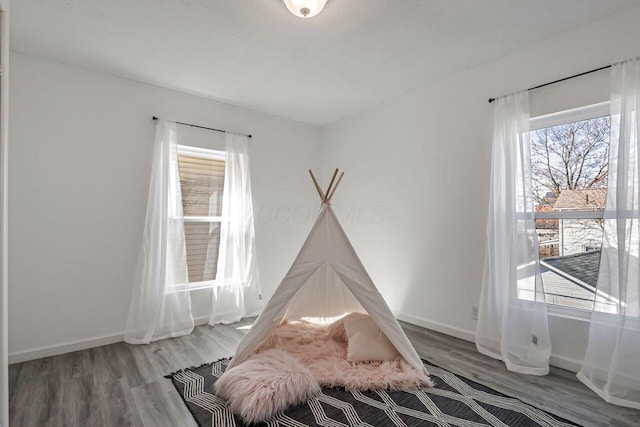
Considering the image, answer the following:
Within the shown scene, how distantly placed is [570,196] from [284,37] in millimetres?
2415

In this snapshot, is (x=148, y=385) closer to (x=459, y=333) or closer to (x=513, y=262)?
(x=459, y=333)

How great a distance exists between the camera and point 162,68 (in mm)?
2736

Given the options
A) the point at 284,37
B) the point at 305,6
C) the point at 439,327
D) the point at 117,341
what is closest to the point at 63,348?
the point at 117,341

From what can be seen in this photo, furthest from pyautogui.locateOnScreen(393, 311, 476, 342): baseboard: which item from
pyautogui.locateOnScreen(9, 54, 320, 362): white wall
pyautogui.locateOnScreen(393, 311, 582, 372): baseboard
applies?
pyautogui.locateOnScreen(9, 54, 320, 362): white wall

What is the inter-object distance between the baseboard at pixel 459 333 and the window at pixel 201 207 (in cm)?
217

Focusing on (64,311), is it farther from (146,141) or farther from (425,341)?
(425,341)

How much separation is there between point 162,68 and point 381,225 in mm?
2668

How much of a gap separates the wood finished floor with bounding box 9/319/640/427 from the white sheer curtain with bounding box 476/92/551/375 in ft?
0.51

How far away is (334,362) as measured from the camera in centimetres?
232

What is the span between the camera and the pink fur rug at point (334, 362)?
2.08m

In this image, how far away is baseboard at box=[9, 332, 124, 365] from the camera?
2.45 m

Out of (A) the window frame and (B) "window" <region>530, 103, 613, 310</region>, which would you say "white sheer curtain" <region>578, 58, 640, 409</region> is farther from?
(A) the window frame

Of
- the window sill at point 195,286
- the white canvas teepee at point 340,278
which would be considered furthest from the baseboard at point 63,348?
the white canvas teepee at point 340,278

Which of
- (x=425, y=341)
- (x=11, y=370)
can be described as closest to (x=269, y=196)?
(x=425, y=341)
